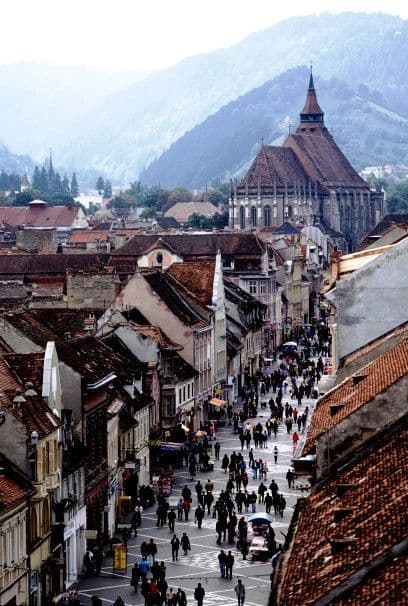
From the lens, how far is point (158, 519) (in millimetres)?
64500

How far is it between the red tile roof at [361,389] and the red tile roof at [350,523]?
2.14 meters

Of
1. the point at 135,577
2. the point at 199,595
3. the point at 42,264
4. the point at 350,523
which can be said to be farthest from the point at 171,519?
the point at 42,264

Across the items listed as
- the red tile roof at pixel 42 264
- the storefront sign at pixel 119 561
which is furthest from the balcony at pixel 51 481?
the red tile roof at pixel 42 264

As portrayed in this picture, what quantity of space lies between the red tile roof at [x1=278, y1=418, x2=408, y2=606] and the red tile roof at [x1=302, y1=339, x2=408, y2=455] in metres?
2.14

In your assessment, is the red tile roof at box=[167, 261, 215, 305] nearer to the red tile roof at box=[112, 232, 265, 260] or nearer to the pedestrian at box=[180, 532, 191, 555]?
the red tile roof at box=[112, 232, 265, 260]

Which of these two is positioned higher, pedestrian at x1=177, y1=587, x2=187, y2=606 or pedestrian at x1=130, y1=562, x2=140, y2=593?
pedestrian at x1=177, y1=587, x2=187, y2=606

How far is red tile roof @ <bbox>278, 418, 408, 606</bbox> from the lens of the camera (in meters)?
21.5

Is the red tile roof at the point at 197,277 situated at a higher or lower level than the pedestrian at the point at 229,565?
higher

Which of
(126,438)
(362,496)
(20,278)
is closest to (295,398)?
(20,278)

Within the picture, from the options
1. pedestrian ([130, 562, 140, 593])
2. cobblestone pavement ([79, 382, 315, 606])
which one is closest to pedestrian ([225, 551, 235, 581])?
cobblestone pavement ([79, 382, 315, 606])

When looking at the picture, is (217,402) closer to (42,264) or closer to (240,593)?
(42,264)

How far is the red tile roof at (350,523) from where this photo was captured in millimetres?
21484

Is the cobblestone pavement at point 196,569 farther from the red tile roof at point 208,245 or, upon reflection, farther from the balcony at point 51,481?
the red tile roof at point 208,245

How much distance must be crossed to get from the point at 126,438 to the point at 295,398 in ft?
133
